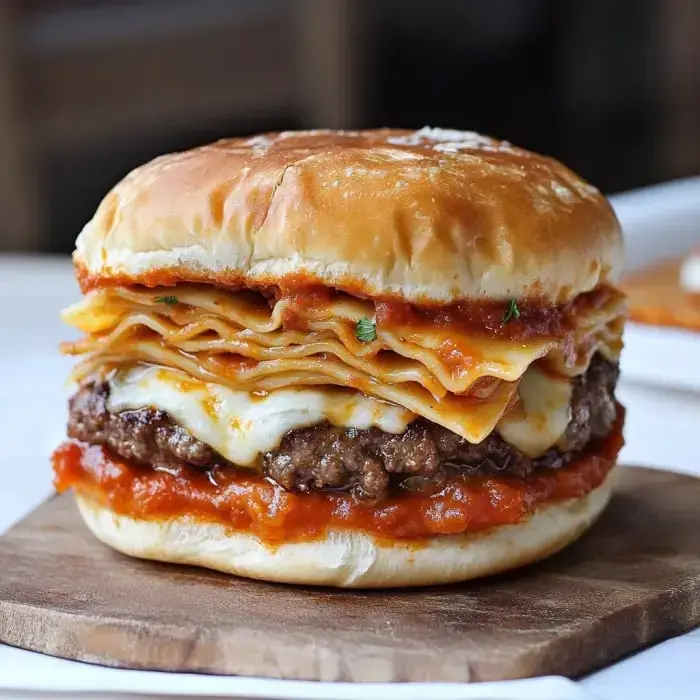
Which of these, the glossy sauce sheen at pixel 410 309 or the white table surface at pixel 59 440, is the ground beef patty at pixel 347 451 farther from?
the white table surface at pixel 59 440

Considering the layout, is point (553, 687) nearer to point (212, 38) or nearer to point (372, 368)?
point (372, 368)

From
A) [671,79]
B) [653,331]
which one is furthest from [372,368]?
[671,79]

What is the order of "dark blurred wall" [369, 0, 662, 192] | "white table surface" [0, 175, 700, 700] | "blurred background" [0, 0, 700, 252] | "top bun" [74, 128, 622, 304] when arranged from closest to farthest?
1. "white table surface" [0, 175, 700, 700]
2. "top bun" [74, 128, 622, 304]
3. "blurred background" [0, 0, 700, 252]
4. "dark blurred wall" [369, 0, 662, 192]

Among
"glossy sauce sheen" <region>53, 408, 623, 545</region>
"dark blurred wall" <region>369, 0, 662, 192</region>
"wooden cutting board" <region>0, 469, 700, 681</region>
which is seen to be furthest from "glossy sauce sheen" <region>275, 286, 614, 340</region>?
"dark blurred wall" <region>369, 0, 662, 192</region>

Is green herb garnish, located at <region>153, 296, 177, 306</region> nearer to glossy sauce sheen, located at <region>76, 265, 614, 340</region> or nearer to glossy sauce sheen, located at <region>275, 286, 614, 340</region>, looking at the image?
glossy sauce sheen, located at <region>76, 265, 614, 340</region>

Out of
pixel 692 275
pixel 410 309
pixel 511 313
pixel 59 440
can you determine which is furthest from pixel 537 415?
pixel 692 275

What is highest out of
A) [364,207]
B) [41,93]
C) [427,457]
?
[364,207]

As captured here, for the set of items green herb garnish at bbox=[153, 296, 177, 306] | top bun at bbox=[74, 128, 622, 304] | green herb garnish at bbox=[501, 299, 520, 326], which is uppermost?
top bun at bbox=[74, 128, 622, 304]
